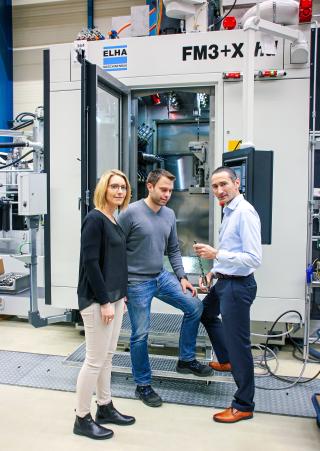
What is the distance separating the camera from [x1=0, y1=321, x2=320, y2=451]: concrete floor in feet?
7.63

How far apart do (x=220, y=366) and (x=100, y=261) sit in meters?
1.33

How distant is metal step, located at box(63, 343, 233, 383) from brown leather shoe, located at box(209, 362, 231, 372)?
0.11ft

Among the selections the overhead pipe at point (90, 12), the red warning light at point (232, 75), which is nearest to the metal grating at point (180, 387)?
the red warning light at point (232, 75)

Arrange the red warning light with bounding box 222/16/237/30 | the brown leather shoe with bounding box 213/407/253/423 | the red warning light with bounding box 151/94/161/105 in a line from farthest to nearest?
the red warning light with bounding box 151/94/161/105 → the red warning light with bounding box 222/16/237/30 → the brown leather shoe with bounding box 213/407/253/423

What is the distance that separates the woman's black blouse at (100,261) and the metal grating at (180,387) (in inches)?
41.9

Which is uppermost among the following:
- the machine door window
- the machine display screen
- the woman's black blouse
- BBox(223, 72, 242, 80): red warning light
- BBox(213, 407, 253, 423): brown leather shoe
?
BBox(223, 72, 242, 80): red warning light

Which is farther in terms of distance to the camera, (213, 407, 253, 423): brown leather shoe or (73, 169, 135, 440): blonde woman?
(213, 407, 253, 423): brown leather shoe

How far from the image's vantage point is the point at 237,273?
2428 millimetres

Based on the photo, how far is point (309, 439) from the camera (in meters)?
2.43

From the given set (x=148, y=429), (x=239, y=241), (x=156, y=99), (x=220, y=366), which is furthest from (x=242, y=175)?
(x=156, y=99)

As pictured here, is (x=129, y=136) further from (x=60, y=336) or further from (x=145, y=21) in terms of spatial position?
(x=60, y=336)

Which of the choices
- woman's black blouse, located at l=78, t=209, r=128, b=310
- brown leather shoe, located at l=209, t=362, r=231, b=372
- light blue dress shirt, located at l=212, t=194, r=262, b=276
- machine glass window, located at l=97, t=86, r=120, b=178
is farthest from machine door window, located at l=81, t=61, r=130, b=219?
brown leather shoe, located at l=209, t=362, r=231, b=372

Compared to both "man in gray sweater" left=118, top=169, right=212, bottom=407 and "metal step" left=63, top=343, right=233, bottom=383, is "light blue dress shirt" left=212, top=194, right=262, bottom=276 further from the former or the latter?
"metal step" left=63, top=343, right=233, bottom=383

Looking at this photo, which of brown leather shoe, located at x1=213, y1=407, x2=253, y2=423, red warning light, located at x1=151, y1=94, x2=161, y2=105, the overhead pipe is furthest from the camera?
the overhead pipe
